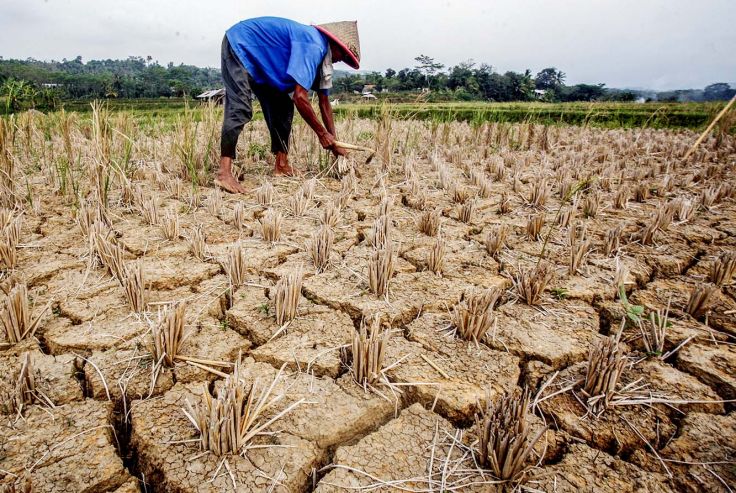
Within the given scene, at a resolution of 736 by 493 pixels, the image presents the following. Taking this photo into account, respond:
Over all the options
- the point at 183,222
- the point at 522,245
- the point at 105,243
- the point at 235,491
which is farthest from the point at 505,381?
the point at 183,222

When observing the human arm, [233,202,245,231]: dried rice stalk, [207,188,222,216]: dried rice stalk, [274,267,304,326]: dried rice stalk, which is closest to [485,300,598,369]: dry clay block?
[274,267,304,326]: dried rice stalk

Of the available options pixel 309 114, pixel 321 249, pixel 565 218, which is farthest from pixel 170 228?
pixel 565 218

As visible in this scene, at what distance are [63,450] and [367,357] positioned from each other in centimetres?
81

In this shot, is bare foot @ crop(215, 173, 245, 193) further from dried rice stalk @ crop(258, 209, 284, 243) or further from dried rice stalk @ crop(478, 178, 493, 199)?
dried rice stalk @ crop(478, 178, 493, 199)

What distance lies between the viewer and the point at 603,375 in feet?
3.84

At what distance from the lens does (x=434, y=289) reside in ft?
5.99

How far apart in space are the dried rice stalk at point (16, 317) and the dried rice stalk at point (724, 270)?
2815mm

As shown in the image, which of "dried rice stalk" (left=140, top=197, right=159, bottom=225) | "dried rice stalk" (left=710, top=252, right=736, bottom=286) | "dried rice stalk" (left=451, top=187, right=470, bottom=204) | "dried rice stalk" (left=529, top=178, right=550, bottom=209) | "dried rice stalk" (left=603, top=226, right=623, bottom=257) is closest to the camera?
"dried rice stalk" (left=710, top=252, right=736, bottom=286)

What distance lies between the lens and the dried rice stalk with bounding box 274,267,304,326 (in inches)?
59.3

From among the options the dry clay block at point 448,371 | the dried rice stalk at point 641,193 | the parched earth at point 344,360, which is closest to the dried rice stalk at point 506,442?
the parched earth at point 344,360

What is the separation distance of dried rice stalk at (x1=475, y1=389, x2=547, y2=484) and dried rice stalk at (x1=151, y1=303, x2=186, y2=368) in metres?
0.94

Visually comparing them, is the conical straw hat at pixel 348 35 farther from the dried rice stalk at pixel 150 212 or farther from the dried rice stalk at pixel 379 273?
the dried rice stalk at pixel 379 273

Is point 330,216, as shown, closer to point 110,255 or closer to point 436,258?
point 436,258

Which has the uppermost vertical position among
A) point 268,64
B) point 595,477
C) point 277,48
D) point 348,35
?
point 348,35
